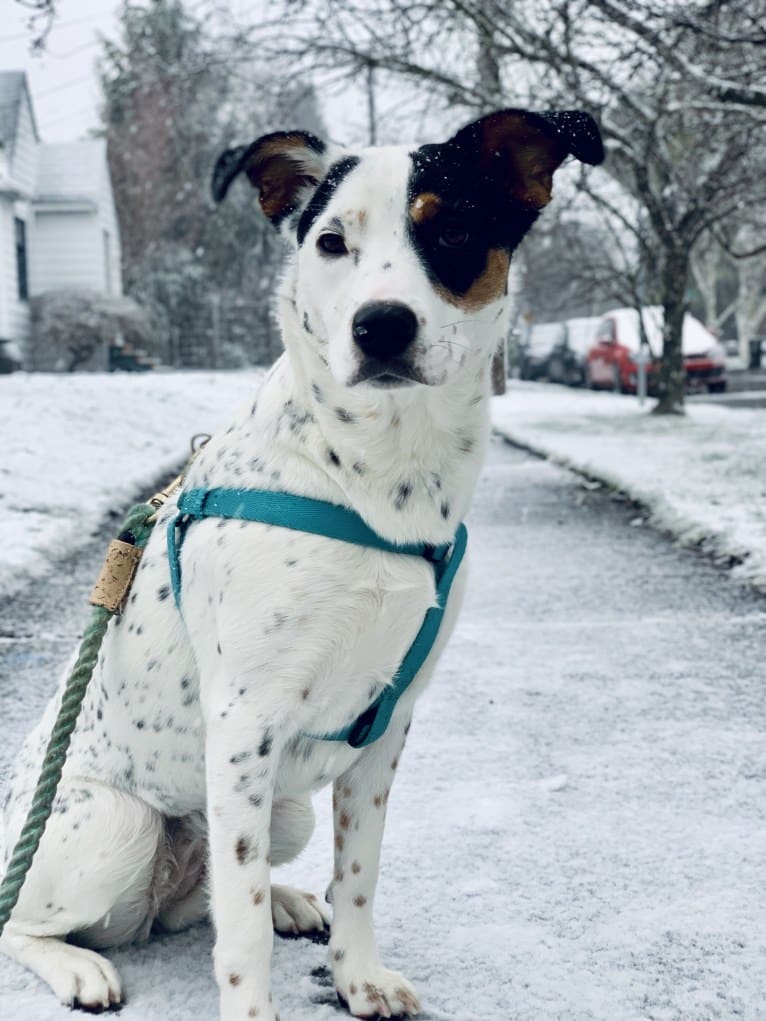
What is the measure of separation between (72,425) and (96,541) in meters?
5.24

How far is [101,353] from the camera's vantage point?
95.3 ft

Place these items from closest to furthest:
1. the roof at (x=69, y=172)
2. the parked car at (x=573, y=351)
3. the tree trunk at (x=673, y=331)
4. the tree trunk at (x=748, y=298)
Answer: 1. the tree trunk at (x=673, y=331)
2. the roof at (x=69, y=172)
3. the parked car at (x=573, y=351)
4. the tree trunk at (x=748, y=298)

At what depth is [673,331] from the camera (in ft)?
57.8

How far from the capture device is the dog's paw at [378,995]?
7.83ft

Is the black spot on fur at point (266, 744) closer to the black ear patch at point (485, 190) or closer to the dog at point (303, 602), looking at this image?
the dog at point (303, 602)

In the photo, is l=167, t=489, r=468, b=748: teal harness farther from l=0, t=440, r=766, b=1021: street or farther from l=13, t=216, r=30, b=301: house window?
l=13, t=216, r=30, b=301: house window

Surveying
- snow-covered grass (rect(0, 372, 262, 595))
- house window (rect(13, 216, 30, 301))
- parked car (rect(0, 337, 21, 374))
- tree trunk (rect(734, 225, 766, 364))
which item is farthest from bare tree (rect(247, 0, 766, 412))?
tree trunk (rect(734, 225, 766, 364))

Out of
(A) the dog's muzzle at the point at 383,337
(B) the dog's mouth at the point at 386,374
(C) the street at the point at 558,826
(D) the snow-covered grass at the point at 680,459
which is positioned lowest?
(C) the street at the point at 558,826

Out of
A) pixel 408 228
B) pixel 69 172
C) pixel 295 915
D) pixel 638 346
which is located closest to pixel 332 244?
pixel 408 228

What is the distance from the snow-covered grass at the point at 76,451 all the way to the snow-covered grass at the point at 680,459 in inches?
149

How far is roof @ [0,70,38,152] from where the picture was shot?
27719 mm

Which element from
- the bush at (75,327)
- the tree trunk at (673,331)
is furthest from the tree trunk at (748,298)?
the tree trunk at (673,331)

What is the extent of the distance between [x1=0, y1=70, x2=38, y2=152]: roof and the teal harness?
27763 mm

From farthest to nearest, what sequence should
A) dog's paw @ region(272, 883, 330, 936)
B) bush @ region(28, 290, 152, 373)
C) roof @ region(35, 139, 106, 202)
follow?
1. roof @ region(35, 139, 106, 202)
2. bush @ region(28, 290, 152, 373)
3. dog's paw @ region(272, 883, 330, 936)
